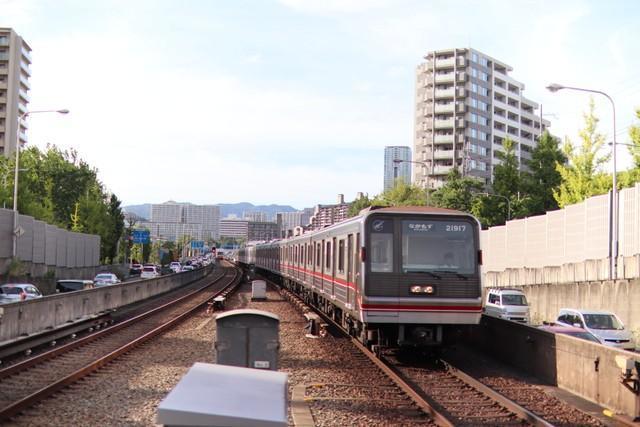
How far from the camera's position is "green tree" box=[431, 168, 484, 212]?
205ft

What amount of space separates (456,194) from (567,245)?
1141 inches

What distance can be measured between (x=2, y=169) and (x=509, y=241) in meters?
57.0

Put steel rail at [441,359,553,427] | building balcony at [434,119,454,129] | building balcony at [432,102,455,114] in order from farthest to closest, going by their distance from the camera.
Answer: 1. building balcony at [432,102,455,114]
2. building balcony at [434,119,454,129]
3. steel rail at [441,359,553,427]

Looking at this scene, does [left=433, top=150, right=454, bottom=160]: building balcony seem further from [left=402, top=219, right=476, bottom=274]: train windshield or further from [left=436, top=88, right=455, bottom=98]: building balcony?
[left=402, top=219, right=476, bottom=274]: train windshield

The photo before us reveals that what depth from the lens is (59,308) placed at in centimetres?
2138

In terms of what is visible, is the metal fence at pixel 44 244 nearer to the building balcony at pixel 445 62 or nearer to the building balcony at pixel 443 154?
the building balcony at pixel 443 154

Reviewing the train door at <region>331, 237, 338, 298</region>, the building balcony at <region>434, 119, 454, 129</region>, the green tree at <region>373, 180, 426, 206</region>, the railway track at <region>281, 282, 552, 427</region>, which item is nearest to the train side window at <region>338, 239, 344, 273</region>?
the train door at <region>331, 237, 338, 298</region>

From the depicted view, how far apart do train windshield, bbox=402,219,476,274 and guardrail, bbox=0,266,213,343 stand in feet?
30.5

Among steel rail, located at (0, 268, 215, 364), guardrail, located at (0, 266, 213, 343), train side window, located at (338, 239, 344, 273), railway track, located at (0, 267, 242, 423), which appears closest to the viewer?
railway track, located at (0, 267, 242, 423)

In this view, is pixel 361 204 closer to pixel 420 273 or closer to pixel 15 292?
pixel 15 292

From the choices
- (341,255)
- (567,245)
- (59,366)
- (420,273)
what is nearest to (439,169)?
(567,245)

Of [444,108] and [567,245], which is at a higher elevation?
[444,108]

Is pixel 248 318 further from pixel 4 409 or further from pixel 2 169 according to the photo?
pixel 2 169

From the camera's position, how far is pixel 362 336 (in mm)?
16062
